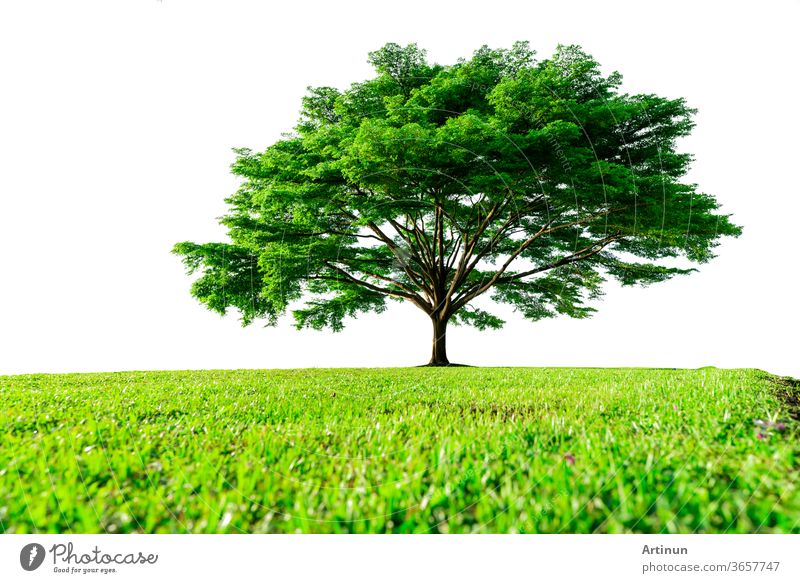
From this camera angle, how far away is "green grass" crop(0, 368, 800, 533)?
2139mm

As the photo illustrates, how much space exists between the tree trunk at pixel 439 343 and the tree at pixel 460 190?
0.24ft

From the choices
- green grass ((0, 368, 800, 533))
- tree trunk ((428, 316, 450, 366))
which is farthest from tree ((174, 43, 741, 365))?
green grass ((0, 368, 800, 533))

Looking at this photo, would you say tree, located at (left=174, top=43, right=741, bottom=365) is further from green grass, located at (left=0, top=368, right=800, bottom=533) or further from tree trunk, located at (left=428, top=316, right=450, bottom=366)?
green grass, located at (left=0, top=368, right=800, bottom=533)

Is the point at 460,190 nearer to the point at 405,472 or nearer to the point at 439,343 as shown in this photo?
the point at 439,343

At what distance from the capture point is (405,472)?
2559mm

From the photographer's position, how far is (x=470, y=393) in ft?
20.5

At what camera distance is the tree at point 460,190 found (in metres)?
13.2
